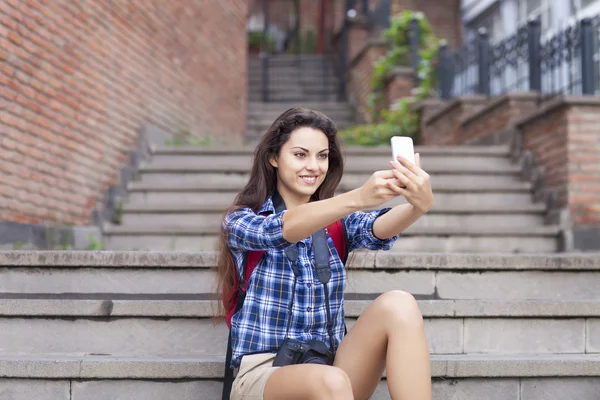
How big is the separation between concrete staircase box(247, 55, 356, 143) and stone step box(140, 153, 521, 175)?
18.9 ft

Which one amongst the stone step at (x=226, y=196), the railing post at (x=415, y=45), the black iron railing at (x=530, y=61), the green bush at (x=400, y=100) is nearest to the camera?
the stone step at (x=226, y=196)

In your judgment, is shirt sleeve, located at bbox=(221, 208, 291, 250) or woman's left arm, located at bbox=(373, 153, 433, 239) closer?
woman's left arm, located at bbox=(373, 153, 433, 239)

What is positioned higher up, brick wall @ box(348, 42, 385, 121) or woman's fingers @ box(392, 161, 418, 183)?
brick wall @ box(348, 42, 385, 121)

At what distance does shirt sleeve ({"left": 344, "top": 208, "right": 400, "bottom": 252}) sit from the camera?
8.45ft

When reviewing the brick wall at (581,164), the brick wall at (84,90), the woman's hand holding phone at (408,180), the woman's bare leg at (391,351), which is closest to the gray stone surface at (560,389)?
the woman's bare leg at (391,351)

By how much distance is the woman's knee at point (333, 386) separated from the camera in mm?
2199

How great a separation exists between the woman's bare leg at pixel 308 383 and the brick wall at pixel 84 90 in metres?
2.94

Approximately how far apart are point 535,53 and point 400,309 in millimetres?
5559

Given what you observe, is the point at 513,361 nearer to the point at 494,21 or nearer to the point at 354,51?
the point at 354,51

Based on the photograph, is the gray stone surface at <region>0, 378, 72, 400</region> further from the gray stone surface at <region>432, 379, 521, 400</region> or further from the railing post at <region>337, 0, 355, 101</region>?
the railing post at <region>337, 0, 355, 101</region>

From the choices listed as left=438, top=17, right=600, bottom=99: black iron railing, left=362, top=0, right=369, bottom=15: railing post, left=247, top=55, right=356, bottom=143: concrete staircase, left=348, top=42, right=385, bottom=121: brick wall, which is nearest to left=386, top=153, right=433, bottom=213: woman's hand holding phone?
left=438, top=17, right=600, bottom=99: black iron railing

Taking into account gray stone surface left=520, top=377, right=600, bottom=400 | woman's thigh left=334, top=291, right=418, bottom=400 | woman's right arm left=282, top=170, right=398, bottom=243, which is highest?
woman's right arm left=282, top=170, right=398, bottom=243

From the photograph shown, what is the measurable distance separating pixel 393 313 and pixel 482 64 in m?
6.77

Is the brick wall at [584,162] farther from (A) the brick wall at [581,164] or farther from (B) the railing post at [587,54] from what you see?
(B) the railing post at [587,54]
